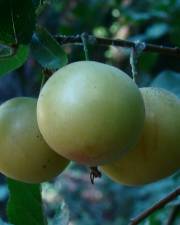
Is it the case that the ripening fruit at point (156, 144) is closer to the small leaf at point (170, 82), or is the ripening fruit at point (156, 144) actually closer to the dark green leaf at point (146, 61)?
the small leaf at point (170, 82)

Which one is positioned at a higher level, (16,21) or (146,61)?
(16,21)

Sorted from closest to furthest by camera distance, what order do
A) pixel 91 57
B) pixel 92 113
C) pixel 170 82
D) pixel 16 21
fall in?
pixel 92 113 < pixel 16 21 < pixel 170 82 < pixel 91 57

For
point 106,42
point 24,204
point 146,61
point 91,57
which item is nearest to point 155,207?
point 24,204

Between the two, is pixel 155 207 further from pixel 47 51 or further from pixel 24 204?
pixel 47 51

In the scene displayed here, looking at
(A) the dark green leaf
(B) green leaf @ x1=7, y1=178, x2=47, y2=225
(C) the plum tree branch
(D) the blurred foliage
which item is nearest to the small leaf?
(D) the blurred foliage

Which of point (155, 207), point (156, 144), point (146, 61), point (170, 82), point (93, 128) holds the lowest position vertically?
point (146, 61)

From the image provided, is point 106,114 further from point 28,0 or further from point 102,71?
point 28,0

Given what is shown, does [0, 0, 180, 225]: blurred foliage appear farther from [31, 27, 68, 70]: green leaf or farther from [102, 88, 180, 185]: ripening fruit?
[102, 88, 180, 185]: ripening fruit
